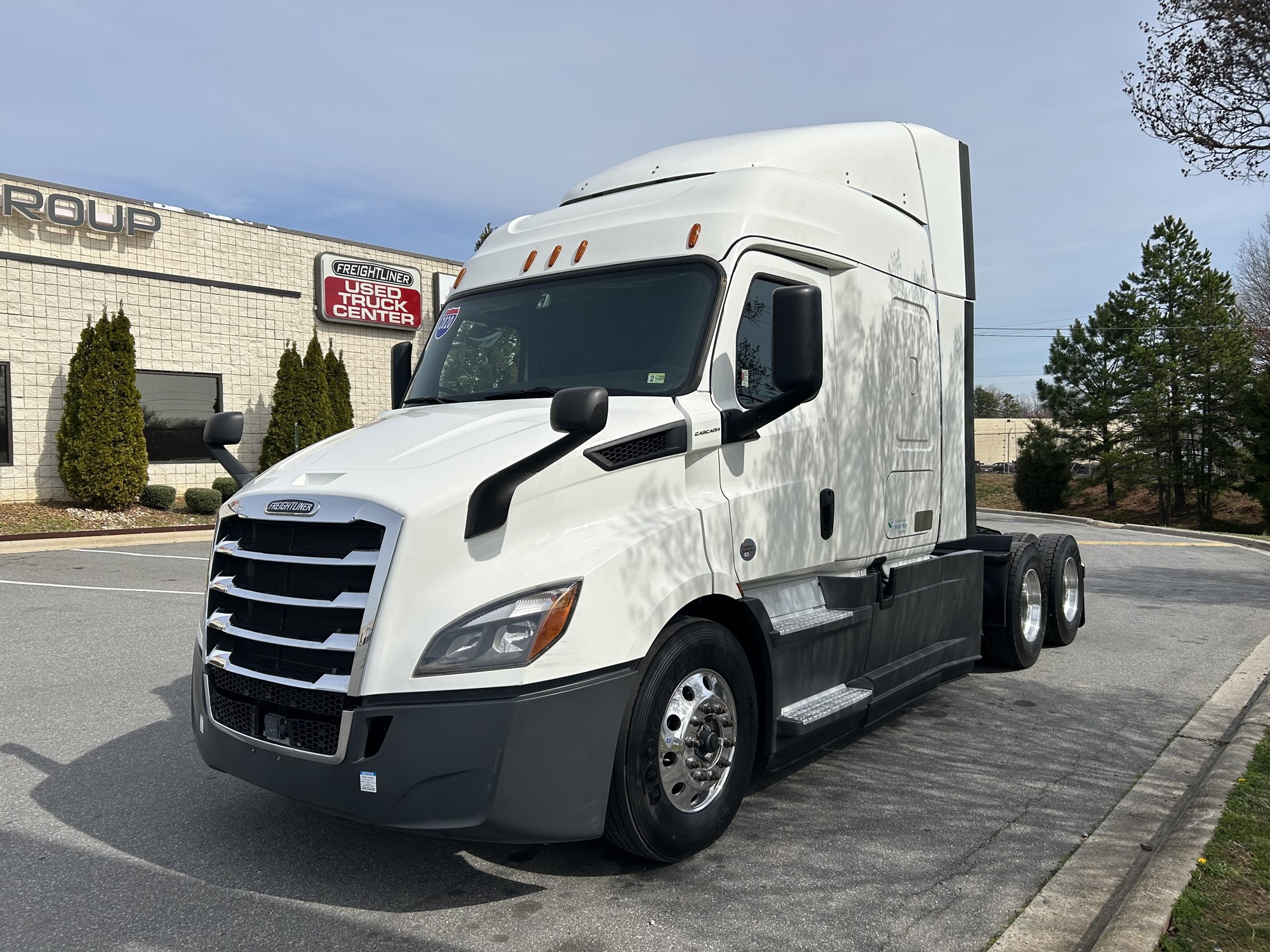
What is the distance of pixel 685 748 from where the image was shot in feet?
12.7

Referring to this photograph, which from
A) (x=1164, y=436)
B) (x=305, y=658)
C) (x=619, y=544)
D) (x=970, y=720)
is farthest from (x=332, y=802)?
(x=1164, y=436)

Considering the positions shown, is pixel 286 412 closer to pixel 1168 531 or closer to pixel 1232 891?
pixel 1232 891

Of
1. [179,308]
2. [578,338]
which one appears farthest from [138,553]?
[578,338]

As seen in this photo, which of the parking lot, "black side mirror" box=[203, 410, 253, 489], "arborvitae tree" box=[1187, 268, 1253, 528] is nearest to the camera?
the parking lot

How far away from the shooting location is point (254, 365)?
21031 millimetres

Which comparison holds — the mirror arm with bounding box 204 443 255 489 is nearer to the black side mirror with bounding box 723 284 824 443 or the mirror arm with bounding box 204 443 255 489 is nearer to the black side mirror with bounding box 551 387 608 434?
the black side mirror with bounding box 551 387 608 434

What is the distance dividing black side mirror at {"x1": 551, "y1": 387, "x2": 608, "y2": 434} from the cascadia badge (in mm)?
956

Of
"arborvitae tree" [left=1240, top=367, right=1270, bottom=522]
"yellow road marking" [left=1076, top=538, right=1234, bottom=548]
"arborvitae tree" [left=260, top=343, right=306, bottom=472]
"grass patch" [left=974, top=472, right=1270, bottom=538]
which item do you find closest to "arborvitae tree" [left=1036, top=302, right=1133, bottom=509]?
"grass patch" [left=974, top=472, right=1270, bottom=538]

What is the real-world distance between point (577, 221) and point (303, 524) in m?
2.37

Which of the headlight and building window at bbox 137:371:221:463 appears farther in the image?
building window at bbox 137:371:221:463

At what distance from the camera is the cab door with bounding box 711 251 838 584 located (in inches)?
170

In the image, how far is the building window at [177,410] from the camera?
1942 centimetres

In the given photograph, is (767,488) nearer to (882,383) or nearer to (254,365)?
(882,383)

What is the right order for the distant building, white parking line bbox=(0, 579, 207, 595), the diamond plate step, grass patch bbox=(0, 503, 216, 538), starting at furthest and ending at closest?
the distant building, grass patch bbox=(0, 503, 216, 538), white parking line bbox=(0, 579, 207, 595), the diamond plate step
